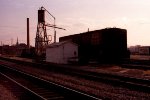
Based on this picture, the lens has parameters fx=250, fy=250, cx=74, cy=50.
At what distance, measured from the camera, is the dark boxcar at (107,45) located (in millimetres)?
32375

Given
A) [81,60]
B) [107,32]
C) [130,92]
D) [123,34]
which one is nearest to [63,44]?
[81,60]

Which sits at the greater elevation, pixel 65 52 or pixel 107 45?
pixel 107 45

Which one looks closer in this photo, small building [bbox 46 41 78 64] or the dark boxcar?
the dark boxcar

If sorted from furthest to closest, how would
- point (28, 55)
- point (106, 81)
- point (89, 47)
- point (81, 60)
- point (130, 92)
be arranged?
1. point (28, 55)
2. point (89, 47)
3. point (81, 60)
4. point (106, 81)
5. point (130, 92)

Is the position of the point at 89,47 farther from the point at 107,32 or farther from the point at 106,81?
the point at 106,81

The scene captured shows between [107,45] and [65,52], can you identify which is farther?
[65,52]

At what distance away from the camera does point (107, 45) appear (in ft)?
106

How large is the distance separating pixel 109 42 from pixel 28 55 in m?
37.9

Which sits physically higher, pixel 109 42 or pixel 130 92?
pixel 109 42

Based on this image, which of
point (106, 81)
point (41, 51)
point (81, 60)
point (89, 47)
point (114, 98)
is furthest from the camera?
point (41, 51)

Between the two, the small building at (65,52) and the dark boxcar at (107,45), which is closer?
the dark boxcar at (107,45)

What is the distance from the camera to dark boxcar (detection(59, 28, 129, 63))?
32.4m

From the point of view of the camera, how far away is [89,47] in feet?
115

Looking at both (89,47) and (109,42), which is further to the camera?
(89,47)
